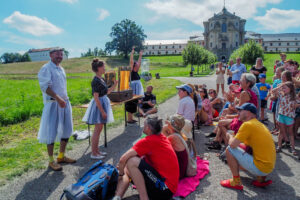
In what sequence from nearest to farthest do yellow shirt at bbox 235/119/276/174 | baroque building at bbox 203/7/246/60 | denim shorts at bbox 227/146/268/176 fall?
yellow shirt at bbox 235/119/276/174, denim shorts at bbox 227/146/268/176, baroque building at bbox 203/7/246/60

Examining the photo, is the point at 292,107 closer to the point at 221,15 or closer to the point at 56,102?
the point at 56,102

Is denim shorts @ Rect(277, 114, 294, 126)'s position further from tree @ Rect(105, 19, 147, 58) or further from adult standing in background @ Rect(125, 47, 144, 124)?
tree @ Rect(105, 19, 147, 58)

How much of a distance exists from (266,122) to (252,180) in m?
4.24

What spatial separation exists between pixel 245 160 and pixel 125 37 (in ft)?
306

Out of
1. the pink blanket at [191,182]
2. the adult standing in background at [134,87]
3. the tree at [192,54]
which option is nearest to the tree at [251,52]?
the tree at [192,54]

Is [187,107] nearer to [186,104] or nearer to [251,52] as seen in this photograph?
[186,104]

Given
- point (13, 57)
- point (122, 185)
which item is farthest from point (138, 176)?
point (13, 57)

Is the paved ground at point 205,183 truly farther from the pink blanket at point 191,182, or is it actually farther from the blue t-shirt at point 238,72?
the blue t-shirt at point 238,72

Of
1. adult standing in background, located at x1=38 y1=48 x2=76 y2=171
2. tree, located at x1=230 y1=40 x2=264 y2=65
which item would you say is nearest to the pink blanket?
adult standing in background, located at x1=38 y1=48 x2=76 y2=171

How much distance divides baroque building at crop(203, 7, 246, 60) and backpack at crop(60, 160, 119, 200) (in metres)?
94.9

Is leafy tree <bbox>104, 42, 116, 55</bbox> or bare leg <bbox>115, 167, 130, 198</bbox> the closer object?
bare leg <bbox>115, 167, 130, 198</bbox>

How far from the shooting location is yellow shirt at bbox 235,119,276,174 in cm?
358

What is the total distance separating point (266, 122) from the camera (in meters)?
7.78

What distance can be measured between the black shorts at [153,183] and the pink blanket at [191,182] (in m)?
0.45
